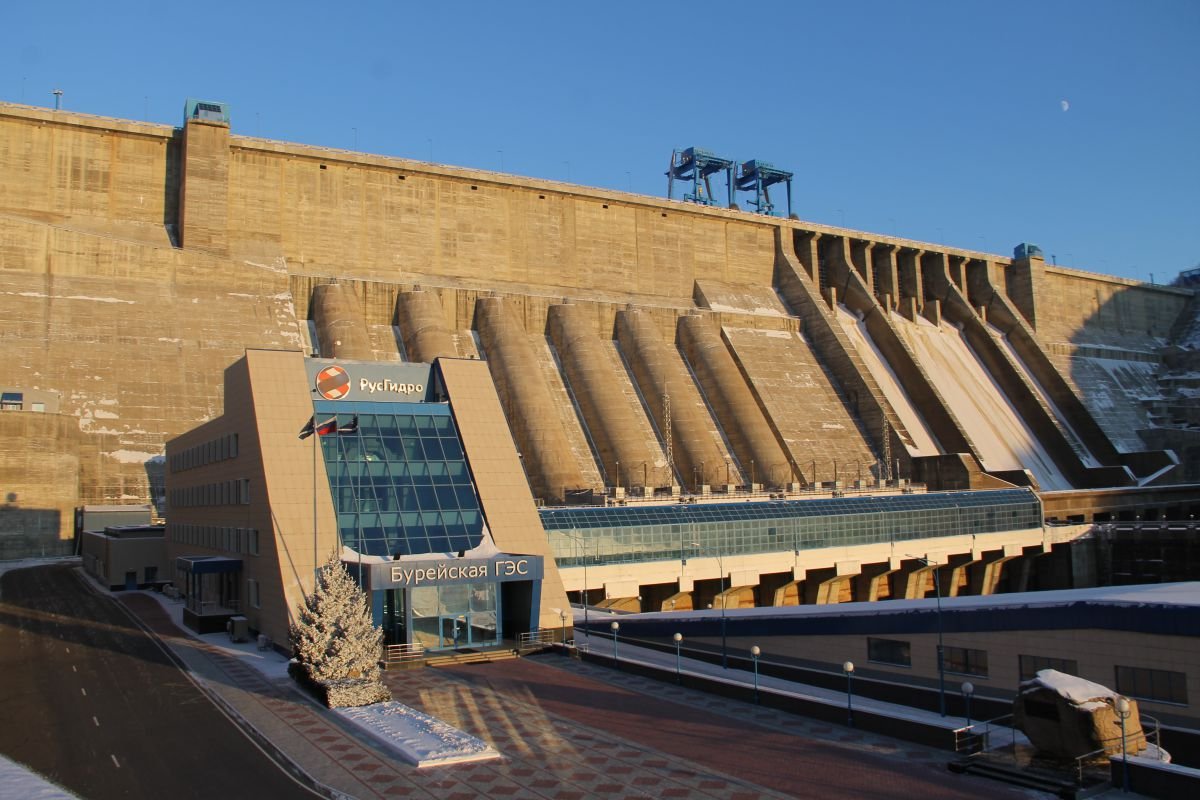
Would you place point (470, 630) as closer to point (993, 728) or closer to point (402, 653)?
point (402, 653)

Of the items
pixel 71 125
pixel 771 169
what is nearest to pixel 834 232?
pixel 771 169

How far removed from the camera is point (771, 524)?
57.3m

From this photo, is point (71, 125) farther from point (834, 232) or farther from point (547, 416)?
point (834, 232)

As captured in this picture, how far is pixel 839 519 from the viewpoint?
59906 mm

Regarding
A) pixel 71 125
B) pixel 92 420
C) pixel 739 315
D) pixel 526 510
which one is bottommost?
pixel 526 510

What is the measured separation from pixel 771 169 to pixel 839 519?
234 ft

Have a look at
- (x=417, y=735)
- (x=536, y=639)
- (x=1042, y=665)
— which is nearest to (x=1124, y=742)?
(x=1042, y=665)

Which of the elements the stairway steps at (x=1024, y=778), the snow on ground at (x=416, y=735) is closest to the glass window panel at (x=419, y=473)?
the snow on ground at (x=416, y=735)

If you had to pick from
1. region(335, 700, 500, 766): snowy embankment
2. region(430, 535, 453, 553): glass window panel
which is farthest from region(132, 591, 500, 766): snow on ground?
region(430, 535, 453, 553): glass window panel

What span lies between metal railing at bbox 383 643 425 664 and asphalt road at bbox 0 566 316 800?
5.74 metres

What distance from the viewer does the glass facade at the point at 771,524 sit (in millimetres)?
50812

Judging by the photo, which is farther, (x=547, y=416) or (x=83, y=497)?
A: (x=547, y=416)

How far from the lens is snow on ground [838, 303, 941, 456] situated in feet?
287

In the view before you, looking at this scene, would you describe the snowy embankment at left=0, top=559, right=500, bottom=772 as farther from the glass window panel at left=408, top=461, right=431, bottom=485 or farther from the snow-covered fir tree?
the glass window panel at left=408, top=461, right=431, bottom=485
